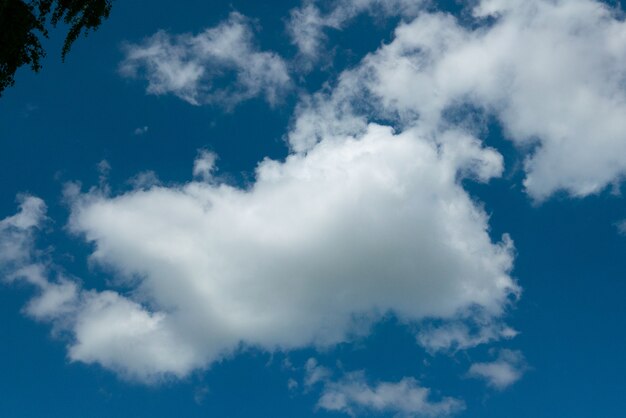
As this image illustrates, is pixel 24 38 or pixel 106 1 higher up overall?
pixel 106 1

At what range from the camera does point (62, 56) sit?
1712cm

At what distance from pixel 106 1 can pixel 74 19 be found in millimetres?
1207

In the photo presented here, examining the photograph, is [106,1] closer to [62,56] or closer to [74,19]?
[74,19]

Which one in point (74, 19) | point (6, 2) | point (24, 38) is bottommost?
point (6, 2)

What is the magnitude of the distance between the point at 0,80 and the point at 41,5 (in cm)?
285

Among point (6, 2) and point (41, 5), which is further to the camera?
point (41, 5)

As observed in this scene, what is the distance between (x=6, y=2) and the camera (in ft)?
44.7

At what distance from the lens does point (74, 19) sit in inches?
663

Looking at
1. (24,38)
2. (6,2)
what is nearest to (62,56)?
(24,38)

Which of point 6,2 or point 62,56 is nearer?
point 6,2

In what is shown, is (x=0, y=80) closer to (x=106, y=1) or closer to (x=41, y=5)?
(x=41, y=5)

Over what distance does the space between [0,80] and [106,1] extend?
4.40 metres

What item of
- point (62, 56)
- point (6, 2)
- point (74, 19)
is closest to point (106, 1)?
point (74, 19)

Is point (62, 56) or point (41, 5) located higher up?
point (41, 5)
